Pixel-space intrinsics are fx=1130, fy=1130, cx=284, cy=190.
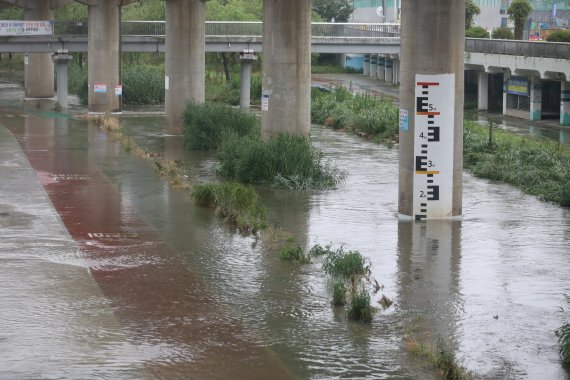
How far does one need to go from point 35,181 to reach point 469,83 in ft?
157

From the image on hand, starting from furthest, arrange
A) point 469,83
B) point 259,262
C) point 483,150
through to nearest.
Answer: point 469,83
point 483,150
point 259,262

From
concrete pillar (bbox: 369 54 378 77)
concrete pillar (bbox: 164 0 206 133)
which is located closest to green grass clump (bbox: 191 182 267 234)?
concrete pillar (bbox: 164 0 206 133)

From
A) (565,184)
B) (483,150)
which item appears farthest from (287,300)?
(483,150)

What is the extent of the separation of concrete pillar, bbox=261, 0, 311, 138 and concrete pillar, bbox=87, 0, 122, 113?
Result: 2043cm

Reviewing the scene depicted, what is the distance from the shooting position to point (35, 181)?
31.5 metres

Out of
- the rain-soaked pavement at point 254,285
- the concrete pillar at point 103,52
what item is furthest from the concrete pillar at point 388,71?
the rain-soaked pavement at point 254,285

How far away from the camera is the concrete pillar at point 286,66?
113 ft

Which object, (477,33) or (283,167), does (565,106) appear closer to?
(477,33)

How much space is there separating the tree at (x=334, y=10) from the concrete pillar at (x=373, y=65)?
16816 mm

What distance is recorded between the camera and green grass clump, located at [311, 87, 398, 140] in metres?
46.7

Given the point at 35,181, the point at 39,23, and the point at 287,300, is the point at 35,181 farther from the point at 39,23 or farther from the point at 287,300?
the point at 39,23

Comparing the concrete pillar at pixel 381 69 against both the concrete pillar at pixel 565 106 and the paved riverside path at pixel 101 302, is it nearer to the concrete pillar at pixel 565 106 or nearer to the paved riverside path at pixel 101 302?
the concrete pillar at pixel 565 106

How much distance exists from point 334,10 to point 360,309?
3797 inches

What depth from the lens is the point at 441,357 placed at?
573 inches
